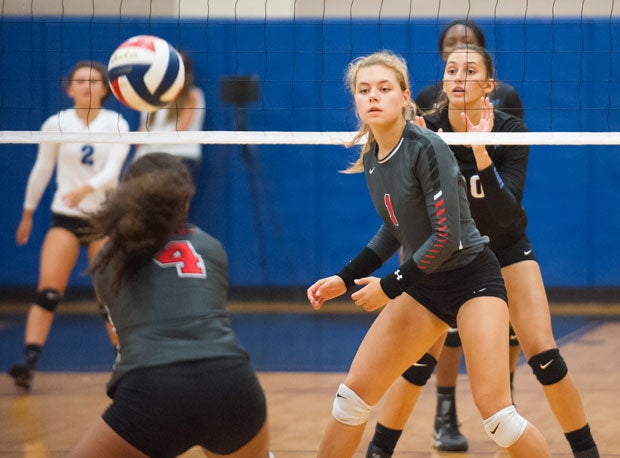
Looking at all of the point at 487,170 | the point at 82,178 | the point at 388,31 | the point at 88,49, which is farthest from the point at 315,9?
the point at 487,170

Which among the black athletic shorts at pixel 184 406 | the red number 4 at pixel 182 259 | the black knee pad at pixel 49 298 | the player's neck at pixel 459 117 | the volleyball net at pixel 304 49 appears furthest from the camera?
the volleyball net at pixel 304 49

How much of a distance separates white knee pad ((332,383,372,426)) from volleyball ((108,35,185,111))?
2.00 m

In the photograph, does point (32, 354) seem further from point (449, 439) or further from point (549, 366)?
point (549, 366)

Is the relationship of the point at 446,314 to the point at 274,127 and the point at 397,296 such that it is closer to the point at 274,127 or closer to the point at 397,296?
the point at 397,296

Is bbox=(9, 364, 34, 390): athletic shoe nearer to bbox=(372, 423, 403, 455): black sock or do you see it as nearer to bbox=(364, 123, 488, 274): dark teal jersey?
bbox=(372, 423, 403, 455): black sock

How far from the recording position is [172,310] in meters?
2.89

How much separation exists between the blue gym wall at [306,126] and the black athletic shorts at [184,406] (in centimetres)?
603

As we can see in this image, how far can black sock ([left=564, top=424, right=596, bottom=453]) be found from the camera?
4.22 meters

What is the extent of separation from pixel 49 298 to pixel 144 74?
6.51 feet

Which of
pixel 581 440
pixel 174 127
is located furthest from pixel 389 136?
pixel 174 127

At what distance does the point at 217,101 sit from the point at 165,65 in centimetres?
388

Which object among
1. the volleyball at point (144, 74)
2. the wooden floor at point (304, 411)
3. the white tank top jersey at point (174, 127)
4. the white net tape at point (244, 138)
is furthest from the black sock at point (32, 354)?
the white tank top jersey at point (174, 127)

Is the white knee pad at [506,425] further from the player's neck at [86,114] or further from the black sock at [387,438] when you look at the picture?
the player's neck at [86,114]

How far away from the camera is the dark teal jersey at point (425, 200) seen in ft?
11.8
